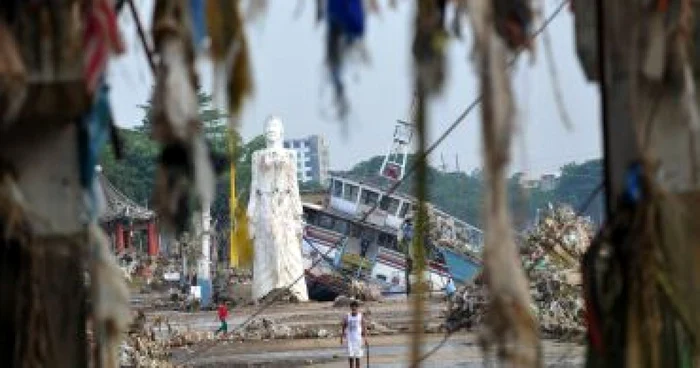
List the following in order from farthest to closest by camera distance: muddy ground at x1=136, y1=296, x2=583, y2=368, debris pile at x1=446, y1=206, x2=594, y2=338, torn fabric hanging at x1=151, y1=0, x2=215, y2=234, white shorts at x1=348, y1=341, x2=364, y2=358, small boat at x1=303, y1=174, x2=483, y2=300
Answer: small boat at x1=303, y1=174, x2=483, y2=300 → debris pile at x1=446, y1=206, x2=594, y2=338 → muddy ground at x1=136, y1=296, x2=583, y2=368 → white shorts at x1=348, y1=341, x2=364, y2=358 → torn fabric hanging at x1=151, y1=0, x2=215, y2=234

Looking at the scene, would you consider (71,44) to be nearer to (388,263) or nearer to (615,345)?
(615,345)

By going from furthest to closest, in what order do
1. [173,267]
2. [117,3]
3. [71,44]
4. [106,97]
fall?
[173,267] → [117,3] → [106,97] → [71,44]

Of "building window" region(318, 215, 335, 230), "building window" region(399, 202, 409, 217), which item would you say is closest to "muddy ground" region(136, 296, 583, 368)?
"building window" region(399, 202, 409, 217)

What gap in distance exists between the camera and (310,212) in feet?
211

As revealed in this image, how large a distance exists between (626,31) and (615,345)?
3.94ft

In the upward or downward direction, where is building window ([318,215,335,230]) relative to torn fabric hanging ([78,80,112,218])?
upward

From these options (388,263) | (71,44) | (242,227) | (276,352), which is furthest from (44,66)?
(388,263)

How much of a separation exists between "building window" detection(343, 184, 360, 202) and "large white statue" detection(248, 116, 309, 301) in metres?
12.0

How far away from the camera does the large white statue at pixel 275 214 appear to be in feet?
161

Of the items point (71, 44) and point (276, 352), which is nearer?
point (71, 44)

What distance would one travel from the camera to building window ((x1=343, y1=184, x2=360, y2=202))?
64.4m

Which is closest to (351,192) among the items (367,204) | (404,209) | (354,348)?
(367,204)

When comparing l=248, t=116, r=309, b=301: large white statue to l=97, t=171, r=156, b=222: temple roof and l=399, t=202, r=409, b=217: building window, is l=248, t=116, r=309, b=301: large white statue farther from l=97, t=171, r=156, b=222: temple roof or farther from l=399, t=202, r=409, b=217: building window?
l=97, t=171, r=156, b=222: temple roof

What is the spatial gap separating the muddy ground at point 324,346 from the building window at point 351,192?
14123mm
